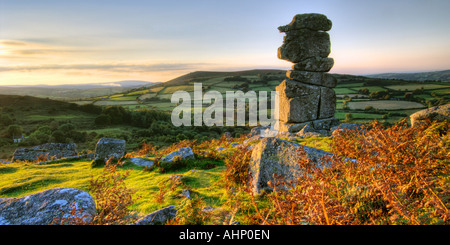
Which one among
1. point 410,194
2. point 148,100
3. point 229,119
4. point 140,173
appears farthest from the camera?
point 148,100

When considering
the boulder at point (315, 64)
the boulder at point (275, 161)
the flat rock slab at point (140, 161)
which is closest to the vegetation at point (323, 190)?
the boulder at point (275, 161)

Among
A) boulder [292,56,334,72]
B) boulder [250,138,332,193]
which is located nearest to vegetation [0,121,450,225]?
boulder [250,138,332,193]

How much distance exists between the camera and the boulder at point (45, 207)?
3961mm

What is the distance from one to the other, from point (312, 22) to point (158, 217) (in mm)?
15574

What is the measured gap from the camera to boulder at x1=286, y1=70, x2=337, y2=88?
15320 millimetres

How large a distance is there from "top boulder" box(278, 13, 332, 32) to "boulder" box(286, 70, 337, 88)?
3053 millimetres

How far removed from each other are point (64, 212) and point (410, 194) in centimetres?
632

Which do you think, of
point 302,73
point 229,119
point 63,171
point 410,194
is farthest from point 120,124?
point 410,194

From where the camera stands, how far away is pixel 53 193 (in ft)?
14.5

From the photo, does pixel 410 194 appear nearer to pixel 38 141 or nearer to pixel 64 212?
pixel 64 212

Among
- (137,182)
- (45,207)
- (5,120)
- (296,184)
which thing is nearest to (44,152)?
(137,182)

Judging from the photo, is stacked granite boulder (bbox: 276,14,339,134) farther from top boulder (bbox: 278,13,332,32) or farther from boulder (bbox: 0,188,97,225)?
boulder (bbox: 0,188,97,225)

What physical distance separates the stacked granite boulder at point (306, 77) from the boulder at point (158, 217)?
40.5ft

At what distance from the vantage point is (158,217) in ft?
13.4
